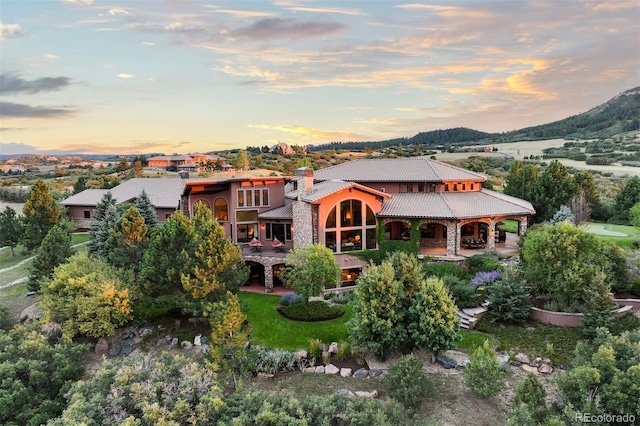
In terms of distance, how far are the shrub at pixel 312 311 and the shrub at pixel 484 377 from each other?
25.9ft

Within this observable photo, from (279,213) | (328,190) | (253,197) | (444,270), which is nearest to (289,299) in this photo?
(328,190)

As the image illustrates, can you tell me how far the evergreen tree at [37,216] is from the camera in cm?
3294

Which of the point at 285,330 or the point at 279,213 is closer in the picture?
the point at 285,330

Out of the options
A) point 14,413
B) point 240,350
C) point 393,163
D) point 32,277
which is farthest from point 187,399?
point 393,163

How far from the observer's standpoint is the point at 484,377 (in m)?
13.5

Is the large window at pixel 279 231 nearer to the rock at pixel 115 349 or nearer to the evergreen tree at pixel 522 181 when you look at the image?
the rock at pixel 115 349

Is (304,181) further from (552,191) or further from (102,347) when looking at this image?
(552,191)

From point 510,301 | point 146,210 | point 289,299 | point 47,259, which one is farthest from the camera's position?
point 146,210

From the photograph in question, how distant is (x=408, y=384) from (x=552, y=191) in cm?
2668

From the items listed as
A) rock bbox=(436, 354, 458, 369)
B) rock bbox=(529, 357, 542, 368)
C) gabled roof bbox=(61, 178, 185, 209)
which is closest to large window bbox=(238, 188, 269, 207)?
gabled roof bbox=(61, 178, 185, 209)

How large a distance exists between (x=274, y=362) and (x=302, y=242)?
10.9 meters

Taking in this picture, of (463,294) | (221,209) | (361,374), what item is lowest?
(361,374)

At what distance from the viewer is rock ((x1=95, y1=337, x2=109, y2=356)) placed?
63.1 feet

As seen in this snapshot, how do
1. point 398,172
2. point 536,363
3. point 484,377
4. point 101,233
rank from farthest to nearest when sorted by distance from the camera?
1. point 398,172
2. point 101,233
3. point 536,363
4. point 484,377
